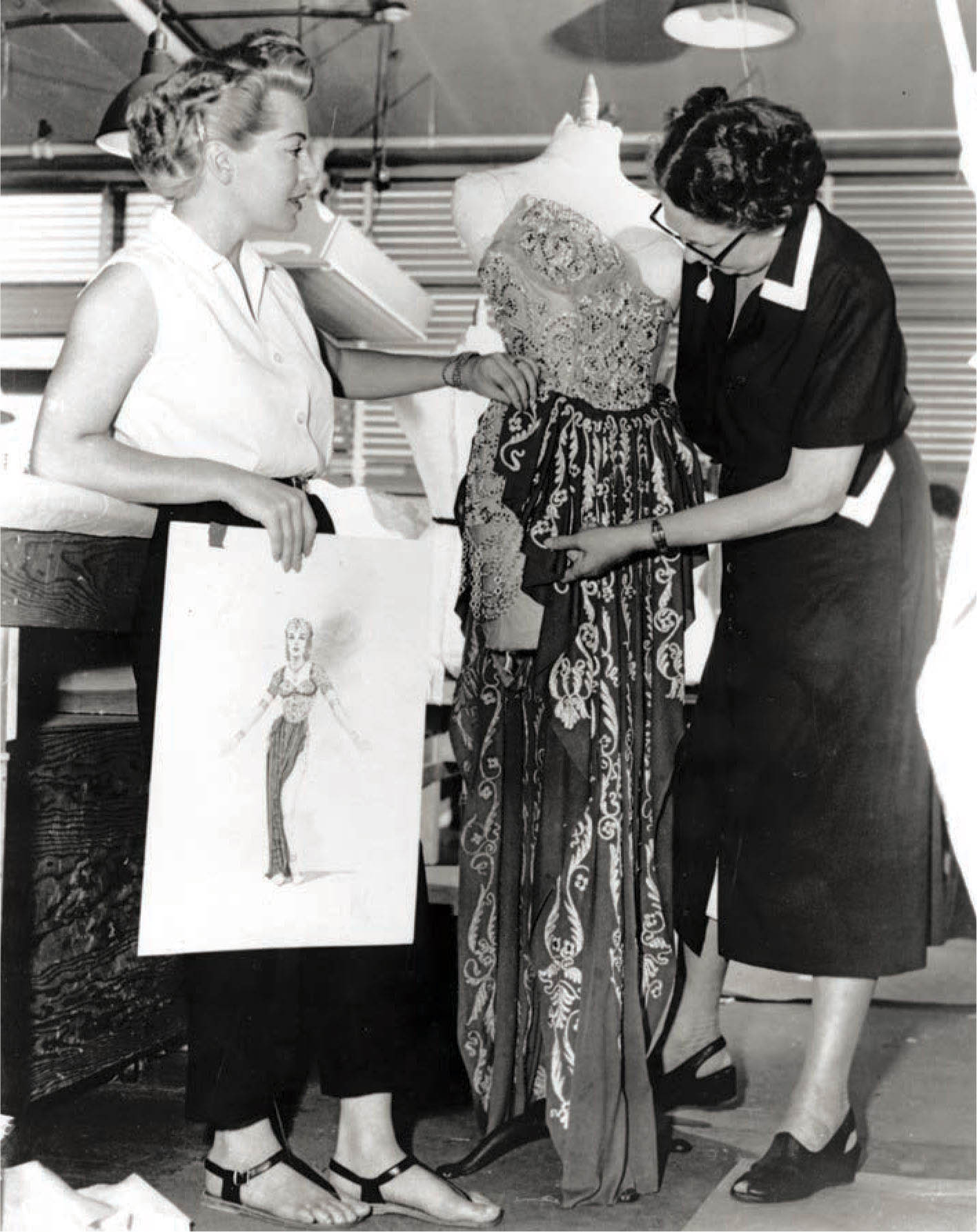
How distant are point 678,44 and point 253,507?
3647 mm

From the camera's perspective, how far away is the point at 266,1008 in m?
1.99

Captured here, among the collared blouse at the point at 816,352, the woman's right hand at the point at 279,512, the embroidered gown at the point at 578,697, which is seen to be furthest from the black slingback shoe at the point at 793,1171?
the woman's right hand at the point at 279,512

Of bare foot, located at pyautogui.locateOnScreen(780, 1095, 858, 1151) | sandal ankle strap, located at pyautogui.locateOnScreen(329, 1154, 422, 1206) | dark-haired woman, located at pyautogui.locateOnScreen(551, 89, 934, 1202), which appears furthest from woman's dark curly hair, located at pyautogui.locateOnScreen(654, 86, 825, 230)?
sandal ankle strap, located at pyautogui.locateOnScreen(329, 1154, 422, 1206)

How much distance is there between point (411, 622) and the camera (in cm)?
201

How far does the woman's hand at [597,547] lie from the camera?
6.98ft

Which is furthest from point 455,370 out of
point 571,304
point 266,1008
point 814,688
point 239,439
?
point 266,1008

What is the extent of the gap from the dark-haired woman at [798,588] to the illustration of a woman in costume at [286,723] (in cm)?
46

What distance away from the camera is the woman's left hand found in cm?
220

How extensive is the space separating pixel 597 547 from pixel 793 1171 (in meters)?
1.01

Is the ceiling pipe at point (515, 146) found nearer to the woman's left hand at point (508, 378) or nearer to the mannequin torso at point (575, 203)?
the mannequin torso at point (575, 203)

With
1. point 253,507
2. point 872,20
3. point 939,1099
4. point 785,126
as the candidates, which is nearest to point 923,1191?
point 939,1099

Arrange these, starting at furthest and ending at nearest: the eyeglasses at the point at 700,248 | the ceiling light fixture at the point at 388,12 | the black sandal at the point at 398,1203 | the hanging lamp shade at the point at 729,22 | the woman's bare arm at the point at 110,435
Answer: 1. the ceiling light fixture at the point at 388,12
2. the hanging lamp shade at the point at 729,22
3. the eyeglasses at the point at 700,248
4. the black sandal at the point at 398,1203
5. the woman's bare arm at the point at 110,435

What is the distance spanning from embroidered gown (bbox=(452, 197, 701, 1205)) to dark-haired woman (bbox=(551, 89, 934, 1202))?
0.29 ft

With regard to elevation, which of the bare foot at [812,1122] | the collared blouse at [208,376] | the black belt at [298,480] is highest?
the collared blouse at [208,376]
